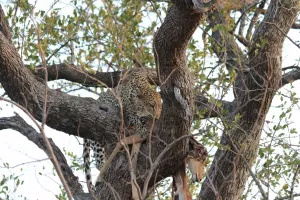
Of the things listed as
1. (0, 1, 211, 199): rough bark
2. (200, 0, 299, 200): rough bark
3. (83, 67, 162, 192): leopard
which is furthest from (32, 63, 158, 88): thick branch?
(200, 0, 299, 200): rough bark

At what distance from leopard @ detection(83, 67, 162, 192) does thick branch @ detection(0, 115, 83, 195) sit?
199mm

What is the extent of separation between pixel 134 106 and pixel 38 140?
1.00 metres

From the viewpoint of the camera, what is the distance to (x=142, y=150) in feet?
21.3

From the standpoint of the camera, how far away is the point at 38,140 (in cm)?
660

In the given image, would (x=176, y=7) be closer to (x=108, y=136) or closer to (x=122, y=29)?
(x=122, y=29)

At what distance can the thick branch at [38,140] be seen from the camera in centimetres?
657

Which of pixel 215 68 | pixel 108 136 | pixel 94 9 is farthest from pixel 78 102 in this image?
pixel 215 68

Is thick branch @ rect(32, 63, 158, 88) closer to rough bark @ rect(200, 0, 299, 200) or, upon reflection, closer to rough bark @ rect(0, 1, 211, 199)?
rough bark @ rect(0, 1, 211, 199)

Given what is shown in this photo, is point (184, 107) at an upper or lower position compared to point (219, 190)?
upper

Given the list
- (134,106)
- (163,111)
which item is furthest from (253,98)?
(134,106)

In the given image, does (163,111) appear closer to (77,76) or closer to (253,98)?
(253,98)

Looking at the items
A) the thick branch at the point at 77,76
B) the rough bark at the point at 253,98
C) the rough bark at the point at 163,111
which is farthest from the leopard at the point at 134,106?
the rough bark at the point at 253,98

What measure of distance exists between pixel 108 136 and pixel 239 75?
1.45 meters

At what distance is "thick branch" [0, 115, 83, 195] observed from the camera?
21.5 ft
